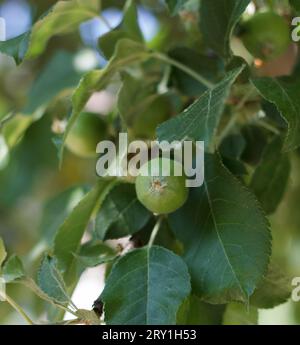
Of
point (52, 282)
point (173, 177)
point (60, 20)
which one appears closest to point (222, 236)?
point (173, 177)

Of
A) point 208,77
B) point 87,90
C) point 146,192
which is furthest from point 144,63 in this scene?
point 146,192

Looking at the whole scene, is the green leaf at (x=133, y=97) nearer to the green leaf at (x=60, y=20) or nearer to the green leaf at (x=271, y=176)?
the green leaf at (x=60, y=20)

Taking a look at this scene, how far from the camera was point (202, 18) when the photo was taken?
115cm

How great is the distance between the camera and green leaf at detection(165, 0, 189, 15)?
1.06 meters

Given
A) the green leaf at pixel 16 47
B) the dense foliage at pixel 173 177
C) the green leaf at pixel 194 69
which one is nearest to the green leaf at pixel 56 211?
the dense foliage at pixel 173 177

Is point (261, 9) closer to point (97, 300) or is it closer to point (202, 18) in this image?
point (202, 18)

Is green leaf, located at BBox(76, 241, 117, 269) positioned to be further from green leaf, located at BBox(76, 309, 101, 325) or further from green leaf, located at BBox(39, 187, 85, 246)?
green leaf, located at BBox(39, 187, 85, 246)

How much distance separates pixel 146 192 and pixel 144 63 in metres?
0.51

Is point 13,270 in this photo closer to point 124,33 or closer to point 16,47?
point 16,47

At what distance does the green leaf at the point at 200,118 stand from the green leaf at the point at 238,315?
32cm

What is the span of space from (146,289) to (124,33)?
0.46 metres

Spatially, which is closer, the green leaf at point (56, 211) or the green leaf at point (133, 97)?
the green leaf at point (133, 97)

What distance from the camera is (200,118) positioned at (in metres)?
0.92

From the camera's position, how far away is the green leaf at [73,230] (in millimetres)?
1120
